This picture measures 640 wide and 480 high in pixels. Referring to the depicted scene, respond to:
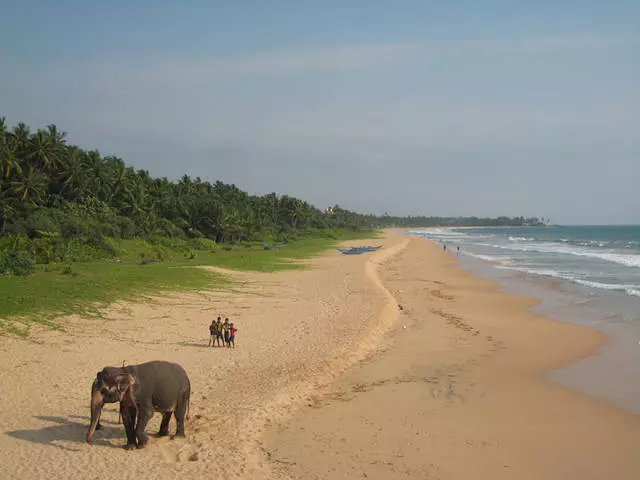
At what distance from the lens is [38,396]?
11406 mm

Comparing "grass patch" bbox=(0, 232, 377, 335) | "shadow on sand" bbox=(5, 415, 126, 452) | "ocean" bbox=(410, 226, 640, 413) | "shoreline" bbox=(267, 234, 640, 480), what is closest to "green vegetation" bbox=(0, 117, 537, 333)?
"grass patch" bbox=(0, 232, 377, 335)

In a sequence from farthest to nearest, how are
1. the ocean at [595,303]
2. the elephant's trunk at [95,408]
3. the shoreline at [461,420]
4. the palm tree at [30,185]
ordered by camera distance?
the palm tree at [30,185] < the ocean at [595,303] < the shoreline at [461,420] < the elephant's trunk at [95,408]

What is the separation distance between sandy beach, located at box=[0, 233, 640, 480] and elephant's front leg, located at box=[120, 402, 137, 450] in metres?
0.22

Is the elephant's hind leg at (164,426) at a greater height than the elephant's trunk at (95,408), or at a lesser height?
lesser

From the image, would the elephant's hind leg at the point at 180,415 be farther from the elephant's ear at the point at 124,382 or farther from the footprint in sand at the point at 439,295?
the footprint in sand at the point at 439,295

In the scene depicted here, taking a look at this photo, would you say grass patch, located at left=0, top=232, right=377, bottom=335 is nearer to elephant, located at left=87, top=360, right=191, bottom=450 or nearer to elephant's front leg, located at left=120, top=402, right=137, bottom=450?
elephant, located at left=87, top=360, right=191, bottom=450

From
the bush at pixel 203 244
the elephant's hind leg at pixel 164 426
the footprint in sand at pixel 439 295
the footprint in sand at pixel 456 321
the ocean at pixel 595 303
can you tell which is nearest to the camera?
the elephant's hind leg at pixel 164 426

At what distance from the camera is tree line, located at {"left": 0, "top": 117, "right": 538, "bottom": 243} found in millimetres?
40987

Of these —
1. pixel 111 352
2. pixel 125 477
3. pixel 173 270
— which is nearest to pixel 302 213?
pixel 173 270

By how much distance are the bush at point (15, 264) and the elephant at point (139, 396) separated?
1931 cm

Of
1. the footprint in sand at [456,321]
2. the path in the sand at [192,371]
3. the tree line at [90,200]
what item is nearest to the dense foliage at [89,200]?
the tree line at [90,200]

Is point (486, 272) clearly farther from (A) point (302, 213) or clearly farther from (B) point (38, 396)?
(A) point (302, 213)

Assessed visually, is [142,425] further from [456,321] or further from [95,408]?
[456,321]

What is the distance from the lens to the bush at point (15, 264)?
25547 millimetres
